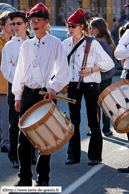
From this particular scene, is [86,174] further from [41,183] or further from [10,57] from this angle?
[10,57]

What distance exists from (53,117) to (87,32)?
213cm

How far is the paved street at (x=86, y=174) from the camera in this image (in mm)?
5242

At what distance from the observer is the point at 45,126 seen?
181 inches

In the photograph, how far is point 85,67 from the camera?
20.3ft

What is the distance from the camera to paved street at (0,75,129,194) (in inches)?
206

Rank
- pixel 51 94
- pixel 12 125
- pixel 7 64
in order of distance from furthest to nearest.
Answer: pixel 12 125
pixel 7 64
pixel 51 94

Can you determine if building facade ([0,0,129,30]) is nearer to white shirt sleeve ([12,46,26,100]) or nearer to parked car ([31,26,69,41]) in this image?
parked car ([31,26,69,41])

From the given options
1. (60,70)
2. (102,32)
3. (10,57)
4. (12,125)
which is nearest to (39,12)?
(60,70)

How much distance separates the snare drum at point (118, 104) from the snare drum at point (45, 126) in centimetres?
88

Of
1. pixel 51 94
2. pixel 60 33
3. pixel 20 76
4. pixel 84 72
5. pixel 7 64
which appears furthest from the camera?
pixel 60 33

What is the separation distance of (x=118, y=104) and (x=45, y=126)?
129 cm

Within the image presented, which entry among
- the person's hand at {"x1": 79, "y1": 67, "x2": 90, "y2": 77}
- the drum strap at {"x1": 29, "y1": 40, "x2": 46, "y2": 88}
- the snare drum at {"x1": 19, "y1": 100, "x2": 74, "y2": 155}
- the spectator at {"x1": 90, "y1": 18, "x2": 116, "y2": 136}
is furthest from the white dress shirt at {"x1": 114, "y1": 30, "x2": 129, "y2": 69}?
the spectator at {"x1": 90, "y1": 18, "x2": 116, "y2": 136}

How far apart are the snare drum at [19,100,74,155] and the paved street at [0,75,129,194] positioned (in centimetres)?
68

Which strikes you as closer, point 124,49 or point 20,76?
point 20,76
